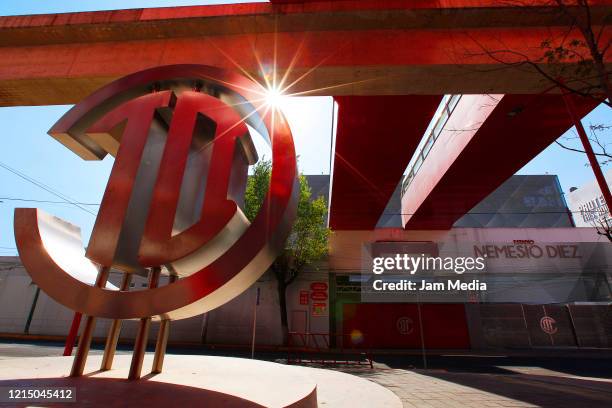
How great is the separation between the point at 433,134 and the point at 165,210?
33.5 ft

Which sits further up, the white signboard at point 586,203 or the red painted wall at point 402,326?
the white signboard at point 586,203

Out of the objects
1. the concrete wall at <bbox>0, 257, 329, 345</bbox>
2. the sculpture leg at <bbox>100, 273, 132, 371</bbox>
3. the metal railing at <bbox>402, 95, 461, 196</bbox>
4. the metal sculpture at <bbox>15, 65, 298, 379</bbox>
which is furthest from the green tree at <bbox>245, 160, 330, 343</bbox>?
the sculpture leg at <bbox>100, 273, 132, 371</bbox>

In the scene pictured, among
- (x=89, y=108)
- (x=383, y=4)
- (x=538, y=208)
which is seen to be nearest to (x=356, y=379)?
(x=89, y=108)

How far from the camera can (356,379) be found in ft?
16.7

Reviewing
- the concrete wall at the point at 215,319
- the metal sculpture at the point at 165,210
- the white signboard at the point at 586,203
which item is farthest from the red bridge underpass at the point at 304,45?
the white signboard at the point at 586,203

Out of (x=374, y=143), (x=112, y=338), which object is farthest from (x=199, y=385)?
(x=374, y=143)

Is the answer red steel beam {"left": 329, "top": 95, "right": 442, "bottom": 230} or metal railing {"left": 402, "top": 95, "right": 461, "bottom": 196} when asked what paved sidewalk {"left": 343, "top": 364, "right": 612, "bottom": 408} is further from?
metal railing {"left": 402, "top": 95, "right": 461, "bottom": 196}

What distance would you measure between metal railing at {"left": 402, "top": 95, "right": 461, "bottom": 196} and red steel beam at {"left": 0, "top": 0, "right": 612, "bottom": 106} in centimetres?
404

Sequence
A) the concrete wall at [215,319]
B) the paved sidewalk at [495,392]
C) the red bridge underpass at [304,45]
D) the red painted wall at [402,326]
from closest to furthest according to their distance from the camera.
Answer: the paved sidewalk at [495,392] < the red bridge underpass at [304,45] < the concrete wall at [215,319] < the red painted wall at [402,326]

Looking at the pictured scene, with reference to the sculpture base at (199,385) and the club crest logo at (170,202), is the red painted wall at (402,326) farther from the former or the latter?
the club crest logo at (170,202)

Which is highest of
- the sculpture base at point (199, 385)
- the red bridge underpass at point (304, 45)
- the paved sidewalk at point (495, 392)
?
the red bridge underpass at point (304, 45)

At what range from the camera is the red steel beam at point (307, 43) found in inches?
190

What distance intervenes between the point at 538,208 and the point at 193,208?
27999mm

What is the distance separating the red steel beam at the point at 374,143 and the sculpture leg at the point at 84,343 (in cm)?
494
